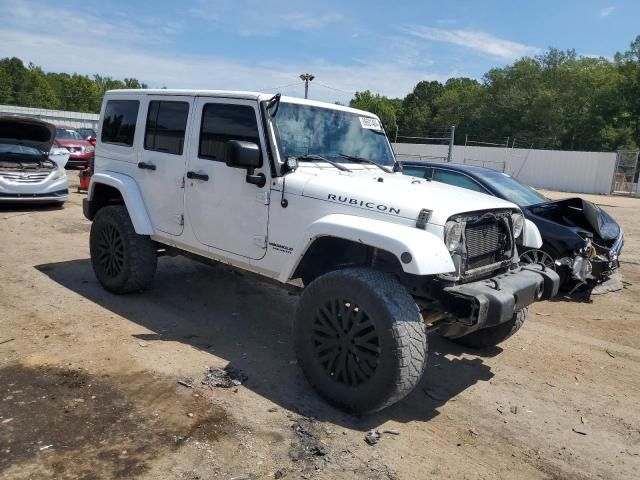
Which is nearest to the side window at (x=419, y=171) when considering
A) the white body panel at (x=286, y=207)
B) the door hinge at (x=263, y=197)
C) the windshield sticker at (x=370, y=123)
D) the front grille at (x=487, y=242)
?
the windshield sticker at (x=370, y=123)

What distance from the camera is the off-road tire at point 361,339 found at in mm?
3369

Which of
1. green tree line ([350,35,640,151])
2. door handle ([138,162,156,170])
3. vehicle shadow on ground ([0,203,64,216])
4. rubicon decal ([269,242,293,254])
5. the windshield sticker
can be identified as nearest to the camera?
rubicon decal ([269,242,293,254])

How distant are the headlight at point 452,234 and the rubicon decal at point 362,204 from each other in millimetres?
355

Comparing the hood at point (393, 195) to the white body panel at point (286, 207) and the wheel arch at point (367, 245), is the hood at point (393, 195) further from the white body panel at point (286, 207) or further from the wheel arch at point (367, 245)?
the wheel arch at point (367, 245)

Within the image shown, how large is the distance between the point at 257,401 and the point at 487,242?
2.09 metres

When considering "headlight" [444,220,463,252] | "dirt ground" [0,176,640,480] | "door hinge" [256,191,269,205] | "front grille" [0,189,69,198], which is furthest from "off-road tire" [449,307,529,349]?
"front grille" [0,189,69,198]

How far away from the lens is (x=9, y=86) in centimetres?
8400

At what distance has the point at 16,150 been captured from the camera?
427 inches

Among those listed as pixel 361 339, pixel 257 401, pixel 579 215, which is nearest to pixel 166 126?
pixel 257 401

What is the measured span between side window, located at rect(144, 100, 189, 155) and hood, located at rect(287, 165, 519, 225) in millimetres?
1524

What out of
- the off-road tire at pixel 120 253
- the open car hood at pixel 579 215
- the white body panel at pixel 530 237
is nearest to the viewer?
the white body panel at pixel 530 237

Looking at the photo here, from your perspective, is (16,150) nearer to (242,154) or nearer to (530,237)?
(242,154)

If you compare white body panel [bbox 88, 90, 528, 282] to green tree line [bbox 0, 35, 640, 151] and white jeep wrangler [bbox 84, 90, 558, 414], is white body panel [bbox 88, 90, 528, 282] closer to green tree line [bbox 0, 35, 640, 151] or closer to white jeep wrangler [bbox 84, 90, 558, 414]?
white jeep wrangler [bbox 84, 90, 558, 414]

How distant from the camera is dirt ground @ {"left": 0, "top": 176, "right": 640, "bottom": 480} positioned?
3.12 m
